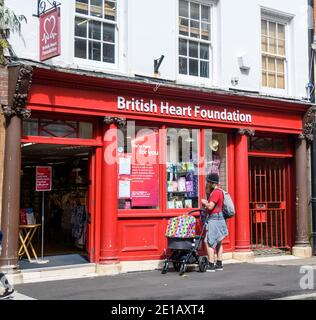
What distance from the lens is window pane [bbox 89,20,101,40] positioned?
11.2 meters

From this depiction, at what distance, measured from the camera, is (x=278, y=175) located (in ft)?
46.5

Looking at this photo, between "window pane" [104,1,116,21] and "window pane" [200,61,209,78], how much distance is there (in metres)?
2.54

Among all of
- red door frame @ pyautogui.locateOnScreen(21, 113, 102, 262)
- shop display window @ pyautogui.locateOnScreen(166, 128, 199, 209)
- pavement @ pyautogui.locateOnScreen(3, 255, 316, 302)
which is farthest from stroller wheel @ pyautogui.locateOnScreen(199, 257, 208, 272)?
red door frame @ pyautogui.locateOnScreen(21, 113, 102, 262)

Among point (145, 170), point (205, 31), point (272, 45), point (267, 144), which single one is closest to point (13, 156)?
point (145, 170)

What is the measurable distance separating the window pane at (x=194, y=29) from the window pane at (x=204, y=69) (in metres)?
0.67

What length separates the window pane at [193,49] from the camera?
12.6m

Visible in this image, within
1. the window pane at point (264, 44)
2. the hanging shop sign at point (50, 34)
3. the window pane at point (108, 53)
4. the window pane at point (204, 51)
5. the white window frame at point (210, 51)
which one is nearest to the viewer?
the hanging shop sign at point (50, 34)

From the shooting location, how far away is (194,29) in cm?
1275

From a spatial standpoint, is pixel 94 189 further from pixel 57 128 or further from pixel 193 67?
pixel 193 67

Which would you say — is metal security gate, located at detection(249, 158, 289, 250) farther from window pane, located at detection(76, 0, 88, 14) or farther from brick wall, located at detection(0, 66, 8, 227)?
brick wall, located at detection(0, 66, 8, 227)

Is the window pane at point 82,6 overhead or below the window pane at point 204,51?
overhead

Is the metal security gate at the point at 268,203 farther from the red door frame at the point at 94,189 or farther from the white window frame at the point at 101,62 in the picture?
the white window frame at the point at 101,62

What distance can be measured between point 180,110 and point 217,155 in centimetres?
178

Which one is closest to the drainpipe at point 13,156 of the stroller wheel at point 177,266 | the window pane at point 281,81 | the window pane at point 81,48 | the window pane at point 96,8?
the window pane at point 81,48
